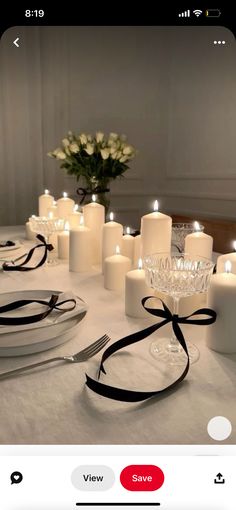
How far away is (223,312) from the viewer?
507 mm

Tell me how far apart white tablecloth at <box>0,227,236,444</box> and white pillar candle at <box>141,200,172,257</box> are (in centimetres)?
20

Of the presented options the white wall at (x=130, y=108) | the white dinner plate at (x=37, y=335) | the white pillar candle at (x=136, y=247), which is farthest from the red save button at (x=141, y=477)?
the white wall at (x=130, y=108)

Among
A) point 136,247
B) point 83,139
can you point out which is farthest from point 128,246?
point 83,139

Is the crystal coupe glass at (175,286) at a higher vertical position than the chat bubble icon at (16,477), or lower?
higher

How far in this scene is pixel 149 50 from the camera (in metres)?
2.20

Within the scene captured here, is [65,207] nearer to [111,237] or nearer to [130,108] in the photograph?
[111,237]

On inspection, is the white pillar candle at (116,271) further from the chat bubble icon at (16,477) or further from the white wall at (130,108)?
the white wall at (130,108)

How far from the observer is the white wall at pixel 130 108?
205cm

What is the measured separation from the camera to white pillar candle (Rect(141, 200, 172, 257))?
28.1 inches

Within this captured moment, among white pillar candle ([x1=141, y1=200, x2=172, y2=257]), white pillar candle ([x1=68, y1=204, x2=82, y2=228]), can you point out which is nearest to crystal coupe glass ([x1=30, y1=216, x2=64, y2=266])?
white pillar candle ([x1=68, y1=204, x2=82, y2=228])

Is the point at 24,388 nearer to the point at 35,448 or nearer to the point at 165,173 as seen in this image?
the point at 35,448

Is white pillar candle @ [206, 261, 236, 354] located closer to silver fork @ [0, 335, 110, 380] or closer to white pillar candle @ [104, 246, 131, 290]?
silver fork @ [0, 335, 110, 380]

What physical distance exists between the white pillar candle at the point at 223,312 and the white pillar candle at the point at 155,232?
21 centimetres
